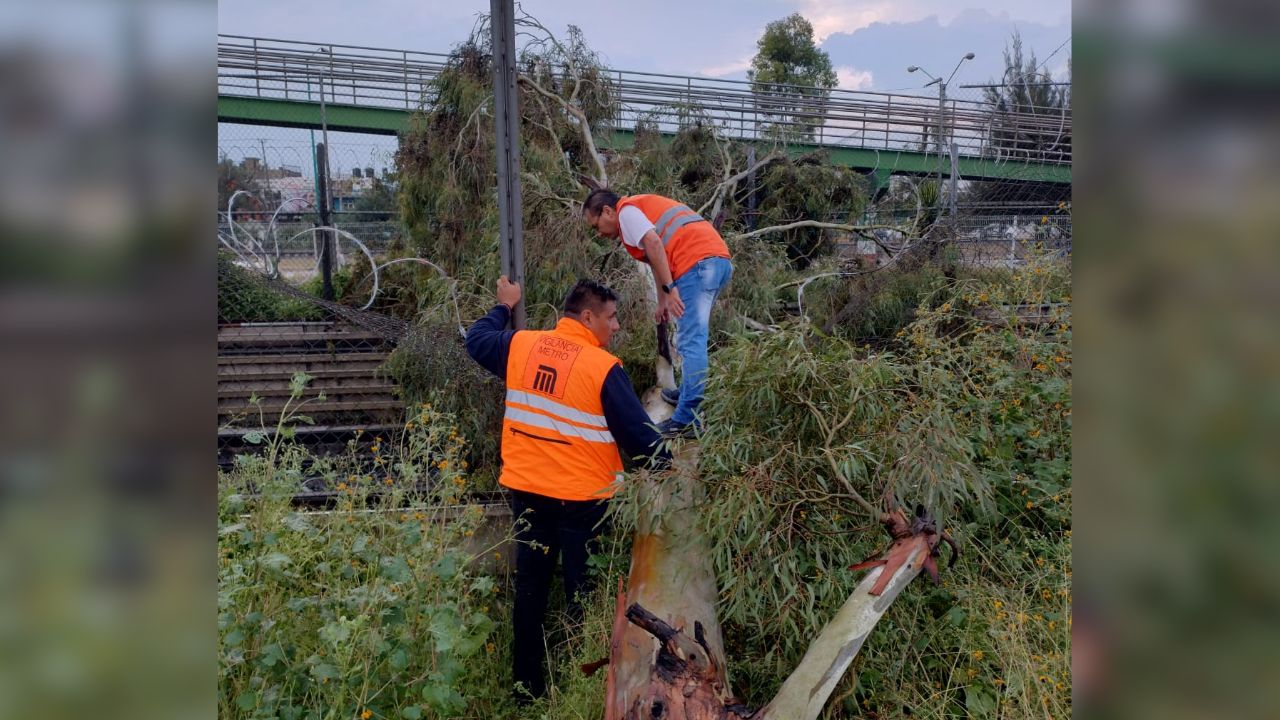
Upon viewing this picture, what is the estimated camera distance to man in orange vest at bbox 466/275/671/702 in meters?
3.56

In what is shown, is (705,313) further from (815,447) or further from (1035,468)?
(1035,468)

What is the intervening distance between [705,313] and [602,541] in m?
1.27

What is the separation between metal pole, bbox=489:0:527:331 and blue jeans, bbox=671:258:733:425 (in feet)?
2.87

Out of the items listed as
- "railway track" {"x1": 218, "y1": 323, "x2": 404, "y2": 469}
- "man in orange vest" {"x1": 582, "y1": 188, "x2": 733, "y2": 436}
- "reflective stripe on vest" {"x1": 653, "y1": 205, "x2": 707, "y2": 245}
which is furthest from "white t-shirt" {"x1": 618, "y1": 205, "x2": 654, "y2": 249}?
"railway track" {"x1": 218, "y1": 323, "x2": 404, "y2": 469}

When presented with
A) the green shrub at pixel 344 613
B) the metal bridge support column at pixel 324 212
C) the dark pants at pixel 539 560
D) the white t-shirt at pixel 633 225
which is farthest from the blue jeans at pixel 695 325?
the metal bridge support column at pixel 324 212

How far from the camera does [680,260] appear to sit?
4.34m

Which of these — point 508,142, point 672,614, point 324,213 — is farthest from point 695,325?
point 324,213

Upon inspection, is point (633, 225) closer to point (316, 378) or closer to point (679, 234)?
point (679, 234)

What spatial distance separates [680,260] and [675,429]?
3.20ft

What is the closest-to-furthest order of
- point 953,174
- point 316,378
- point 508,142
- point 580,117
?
1. point 508,142
2. point 316,378
3. point 580,117
4. point 953,174

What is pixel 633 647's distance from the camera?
9.62ft

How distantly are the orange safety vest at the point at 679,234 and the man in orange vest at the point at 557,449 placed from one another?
2.48ft

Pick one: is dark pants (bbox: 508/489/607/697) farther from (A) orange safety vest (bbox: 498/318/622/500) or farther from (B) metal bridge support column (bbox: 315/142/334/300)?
(B) metal bridge support column (bbox: 315/142/334/300)
